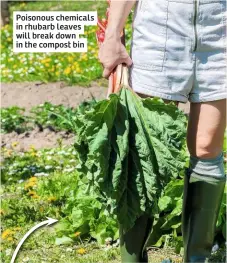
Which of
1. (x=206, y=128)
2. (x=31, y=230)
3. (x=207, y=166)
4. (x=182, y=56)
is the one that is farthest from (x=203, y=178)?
(x=31, y=230)

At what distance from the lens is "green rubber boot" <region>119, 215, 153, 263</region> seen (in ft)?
10.1

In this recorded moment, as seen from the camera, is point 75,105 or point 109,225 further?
point 75,105

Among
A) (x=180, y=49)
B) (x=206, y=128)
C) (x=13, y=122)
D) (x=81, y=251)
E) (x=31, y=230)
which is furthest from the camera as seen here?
(x=13, y=122)

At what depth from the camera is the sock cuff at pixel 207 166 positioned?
9.91ft

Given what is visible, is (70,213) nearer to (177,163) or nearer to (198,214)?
(198,214)

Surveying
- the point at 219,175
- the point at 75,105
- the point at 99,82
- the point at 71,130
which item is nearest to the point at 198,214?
the point at 219,175

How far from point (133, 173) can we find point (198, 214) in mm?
450

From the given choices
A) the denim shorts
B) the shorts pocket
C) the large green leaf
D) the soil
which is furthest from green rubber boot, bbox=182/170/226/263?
the soil

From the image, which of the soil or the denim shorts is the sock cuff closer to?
the denim shorts

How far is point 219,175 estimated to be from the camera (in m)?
3.09

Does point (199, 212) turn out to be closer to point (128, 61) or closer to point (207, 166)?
point (207, 166)

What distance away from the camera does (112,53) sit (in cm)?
280

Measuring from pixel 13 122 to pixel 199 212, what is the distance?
3.04 m

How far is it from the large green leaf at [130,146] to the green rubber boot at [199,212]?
0.92 feet
